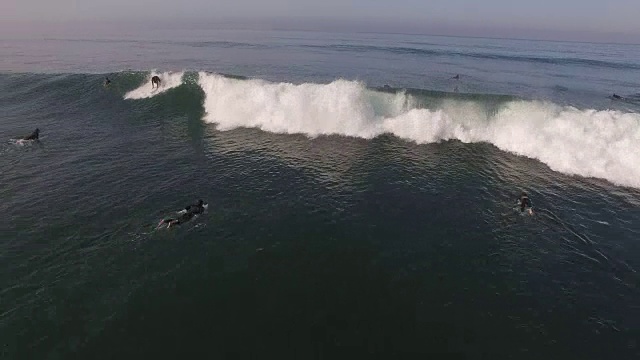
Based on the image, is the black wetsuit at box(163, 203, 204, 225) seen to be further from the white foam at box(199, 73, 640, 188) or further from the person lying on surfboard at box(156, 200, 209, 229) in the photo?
the white foam at box(199, 73, 640, 188)

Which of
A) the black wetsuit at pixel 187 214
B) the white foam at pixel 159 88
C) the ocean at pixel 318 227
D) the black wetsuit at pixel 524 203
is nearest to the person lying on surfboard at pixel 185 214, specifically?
the black wetsuit at pixel 187 214

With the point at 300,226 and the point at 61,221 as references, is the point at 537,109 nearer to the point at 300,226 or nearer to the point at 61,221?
the point at 300,226

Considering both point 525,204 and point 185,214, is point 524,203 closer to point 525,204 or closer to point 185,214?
point 525,204

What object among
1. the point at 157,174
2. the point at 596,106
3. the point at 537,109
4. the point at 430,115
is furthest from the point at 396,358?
the point at 596,106

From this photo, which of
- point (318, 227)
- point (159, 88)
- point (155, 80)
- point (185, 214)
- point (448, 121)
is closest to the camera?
point (318, 227)

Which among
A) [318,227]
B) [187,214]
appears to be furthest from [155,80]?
[318,227]
